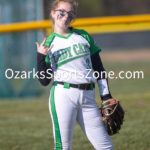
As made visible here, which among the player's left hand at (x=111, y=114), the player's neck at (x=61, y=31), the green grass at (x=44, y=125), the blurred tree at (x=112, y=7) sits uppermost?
the player's neck at (x=61, y=31)

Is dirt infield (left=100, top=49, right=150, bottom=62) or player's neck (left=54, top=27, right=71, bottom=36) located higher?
player's neck (left=54, top=27, right=71, bottom=36)

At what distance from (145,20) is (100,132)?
12.1 feet

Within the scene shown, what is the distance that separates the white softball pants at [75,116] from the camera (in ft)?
12.1

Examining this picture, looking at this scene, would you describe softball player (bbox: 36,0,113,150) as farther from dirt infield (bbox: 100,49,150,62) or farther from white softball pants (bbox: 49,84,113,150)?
dirt infield (bbox: 100,49,150,62)

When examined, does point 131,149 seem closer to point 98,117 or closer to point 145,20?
point 98,117

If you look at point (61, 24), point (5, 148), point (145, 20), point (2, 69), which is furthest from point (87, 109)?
point (2, 69)

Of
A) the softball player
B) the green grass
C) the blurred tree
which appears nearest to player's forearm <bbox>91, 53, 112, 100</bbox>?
the softball player

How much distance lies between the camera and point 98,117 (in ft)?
12.2

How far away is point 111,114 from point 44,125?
287 centimetres

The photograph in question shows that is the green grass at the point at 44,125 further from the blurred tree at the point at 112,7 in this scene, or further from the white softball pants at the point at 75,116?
the blurred tree at the point at 112,7

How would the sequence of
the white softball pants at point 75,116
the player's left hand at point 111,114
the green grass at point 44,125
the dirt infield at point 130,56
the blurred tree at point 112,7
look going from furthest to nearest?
the blurred tree at point 112,7, the dirt infield at point 130,56, the green grass at point 44,125, the player's left hand at point 111,114, the white softball pants at point 75,116

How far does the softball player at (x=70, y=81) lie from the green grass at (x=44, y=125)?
1469 mm

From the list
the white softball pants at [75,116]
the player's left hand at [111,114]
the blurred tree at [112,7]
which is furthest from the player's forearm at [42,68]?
the blurred tree at [112,7]

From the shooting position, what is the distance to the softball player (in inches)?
145
